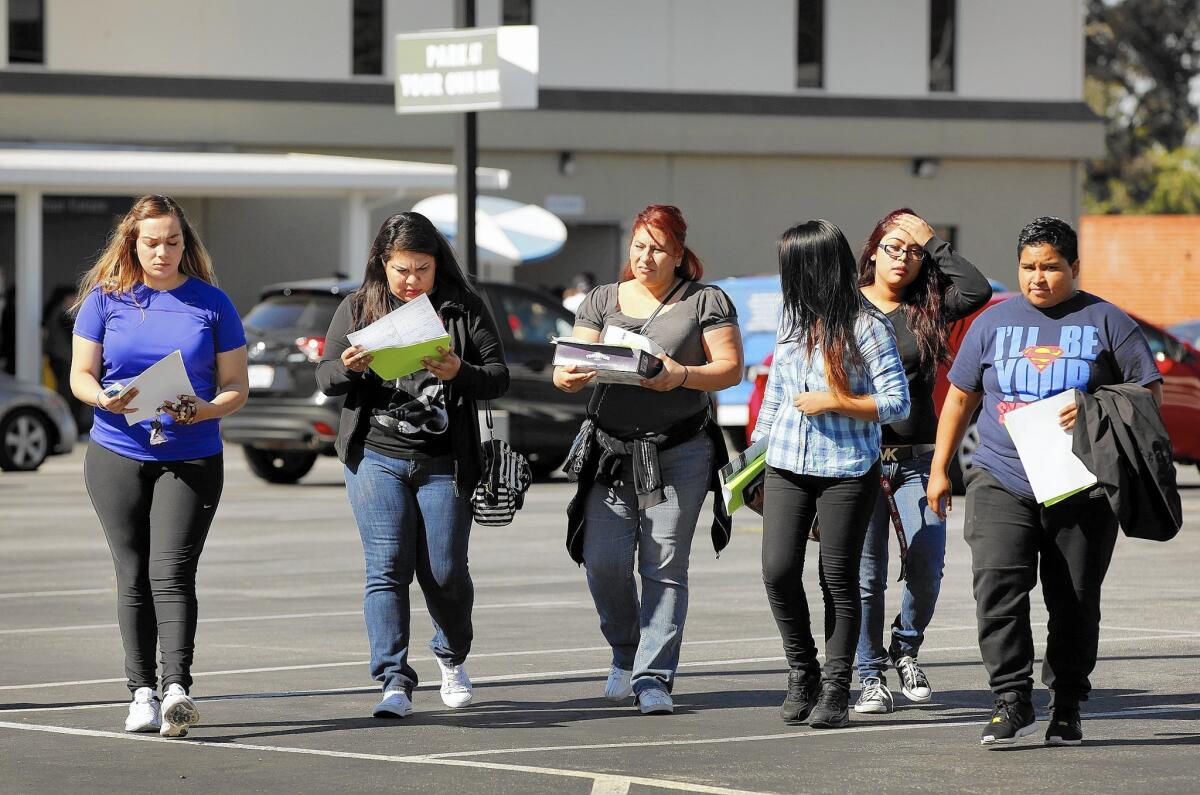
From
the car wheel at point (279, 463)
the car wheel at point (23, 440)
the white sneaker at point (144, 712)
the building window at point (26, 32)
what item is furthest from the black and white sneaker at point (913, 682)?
the building window at point (26, 32)

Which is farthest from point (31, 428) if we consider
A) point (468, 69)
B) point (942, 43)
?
point (942, 43)

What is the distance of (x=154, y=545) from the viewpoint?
7.25m

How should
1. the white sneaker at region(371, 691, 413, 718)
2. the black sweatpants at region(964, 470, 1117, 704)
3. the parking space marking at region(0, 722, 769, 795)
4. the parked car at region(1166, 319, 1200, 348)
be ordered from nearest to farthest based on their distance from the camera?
the parking space marking at region(0, 722, 769, 795) → the black sweatpants at region(964, 470, 1117, 704) → the white sneaker at region(371, 691, 413, 718) → the parked car at region(1166, 319, 1200, 348)

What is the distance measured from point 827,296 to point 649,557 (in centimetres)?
122

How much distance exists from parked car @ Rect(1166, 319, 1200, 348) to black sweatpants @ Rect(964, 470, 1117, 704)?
21186 millimetres

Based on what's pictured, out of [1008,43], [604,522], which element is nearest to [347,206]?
[1008,43]

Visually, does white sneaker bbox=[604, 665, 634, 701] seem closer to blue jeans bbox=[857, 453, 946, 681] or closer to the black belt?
blue jeans bbox=[857, 453, 946, 681]

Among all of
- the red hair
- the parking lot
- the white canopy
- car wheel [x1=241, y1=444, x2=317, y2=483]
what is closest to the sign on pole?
car wheel [x1=241, y1=444, x2=317, y2=483]

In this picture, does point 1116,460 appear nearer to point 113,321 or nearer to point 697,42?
point 113,321

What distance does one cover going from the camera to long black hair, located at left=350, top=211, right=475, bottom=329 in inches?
301

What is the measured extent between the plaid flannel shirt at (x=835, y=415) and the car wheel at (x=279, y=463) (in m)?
12.3

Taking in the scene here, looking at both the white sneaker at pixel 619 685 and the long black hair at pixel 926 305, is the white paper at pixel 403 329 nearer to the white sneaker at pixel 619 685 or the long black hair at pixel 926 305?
the white sneaker at pixel 619 685

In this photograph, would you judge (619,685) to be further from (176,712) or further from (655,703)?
(176,712)

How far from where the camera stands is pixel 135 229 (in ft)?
24.2
